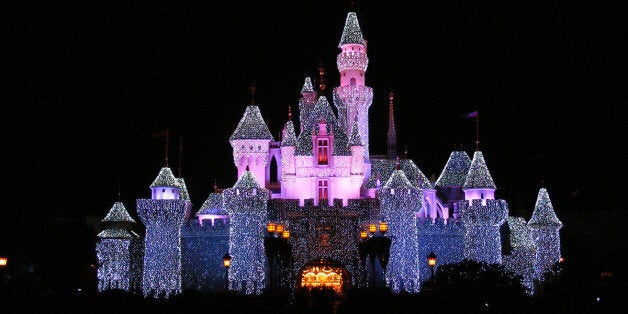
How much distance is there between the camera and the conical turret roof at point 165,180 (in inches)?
1187

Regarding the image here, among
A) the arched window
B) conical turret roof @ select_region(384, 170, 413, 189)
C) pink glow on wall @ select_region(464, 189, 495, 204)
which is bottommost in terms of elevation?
pink glow on wall @ select_region(464, 189, 495, 204)

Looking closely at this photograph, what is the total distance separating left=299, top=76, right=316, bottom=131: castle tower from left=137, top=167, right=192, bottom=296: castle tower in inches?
302

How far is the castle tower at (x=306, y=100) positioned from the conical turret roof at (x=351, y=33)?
2251 millimetres

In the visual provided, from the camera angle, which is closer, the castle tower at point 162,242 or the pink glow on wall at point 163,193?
the castle tower at point 162,242

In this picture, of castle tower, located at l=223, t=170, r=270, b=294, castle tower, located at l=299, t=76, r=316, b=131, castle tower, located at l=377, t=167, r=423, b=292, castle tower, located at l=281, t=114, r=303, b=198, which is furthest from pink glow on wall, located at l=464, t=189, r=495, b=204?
castle tower, located at l=299, t=76, r=316, b=131

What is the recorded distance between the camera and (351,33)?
3306 centimetres

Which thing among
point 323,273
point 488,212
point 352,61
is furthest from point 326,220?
point 352,61

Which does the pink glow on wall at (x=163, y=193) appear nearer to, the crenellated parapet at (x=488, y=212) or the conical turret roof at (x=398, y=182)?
the conical turret roof at (x=398, y=182)

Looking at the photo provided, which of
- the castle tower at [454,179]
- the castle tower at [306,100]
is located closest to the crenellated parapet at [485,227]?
the castle tower at [454,179]

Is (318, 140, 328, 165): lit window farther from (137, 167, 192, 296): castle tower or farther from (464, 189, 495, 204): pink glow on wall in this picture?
(464, 189, 495, 204): pink glow on wall

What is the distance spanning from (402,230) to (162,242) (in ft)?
27.9

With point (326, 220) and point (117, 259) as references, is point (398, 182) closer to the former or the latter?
point (326, 220)

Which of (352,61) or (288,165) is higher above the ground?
(352,61)

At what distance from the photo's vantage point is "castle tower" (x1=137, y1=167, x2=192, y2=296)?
27219mm
